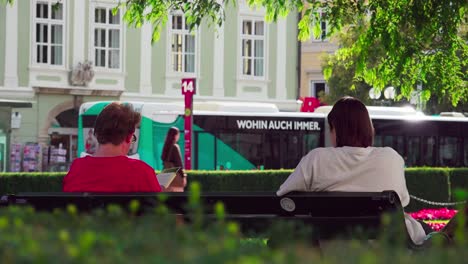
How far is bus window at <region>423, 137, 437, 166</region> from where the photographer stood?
1527 inches

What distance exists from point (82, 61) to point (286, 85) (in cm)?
907

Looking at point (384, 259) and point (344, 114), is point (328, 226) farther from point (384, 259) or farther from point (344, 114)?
point (384, 259)

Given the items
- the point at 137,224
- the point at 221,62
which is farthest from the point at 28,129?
the point at 137,224

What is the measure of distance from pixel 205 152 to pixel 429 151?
26.5 feet

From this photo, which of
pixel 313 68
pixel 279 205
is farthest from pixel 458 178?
pixel 313 68

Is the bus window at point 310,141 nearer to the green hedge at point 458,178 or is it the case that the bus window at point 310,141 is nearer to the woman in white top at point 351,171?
the green hedge at point 458,178

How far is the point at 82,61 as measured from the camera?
43.6 meters

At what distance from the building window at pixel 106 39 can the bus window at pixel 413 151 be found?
1222 cm

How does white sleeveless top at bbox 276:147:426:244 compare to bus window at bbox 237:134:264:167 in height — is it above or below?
above

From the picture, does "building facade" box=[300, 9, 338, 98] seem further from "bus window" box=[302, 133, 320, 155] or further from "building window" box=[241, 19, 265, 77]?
"bus window" box=[302, 133, 320, 155]

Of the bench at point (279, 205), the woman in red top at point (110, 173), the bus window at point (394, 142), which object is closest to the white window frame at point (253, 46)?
the bus window at point (394, 142)

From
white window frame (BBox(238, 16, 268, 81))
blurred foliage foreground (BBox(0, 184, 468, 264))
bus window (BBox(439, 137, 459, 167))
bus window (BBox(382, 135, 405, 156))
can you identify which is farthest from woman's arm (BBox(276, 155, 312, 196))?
white window frame (BBox(238, 16, 268, 81))

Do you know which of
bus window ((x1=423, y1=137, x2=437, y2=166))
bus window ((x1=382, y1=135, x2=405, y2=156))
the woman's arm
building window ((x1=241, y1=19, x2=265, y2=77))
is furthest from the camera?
building window ((x1=241, y1=19, x2=265, y2=77))

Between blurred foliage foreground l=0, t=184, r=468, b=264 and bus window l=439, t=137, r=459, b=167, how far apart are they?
120 feet
